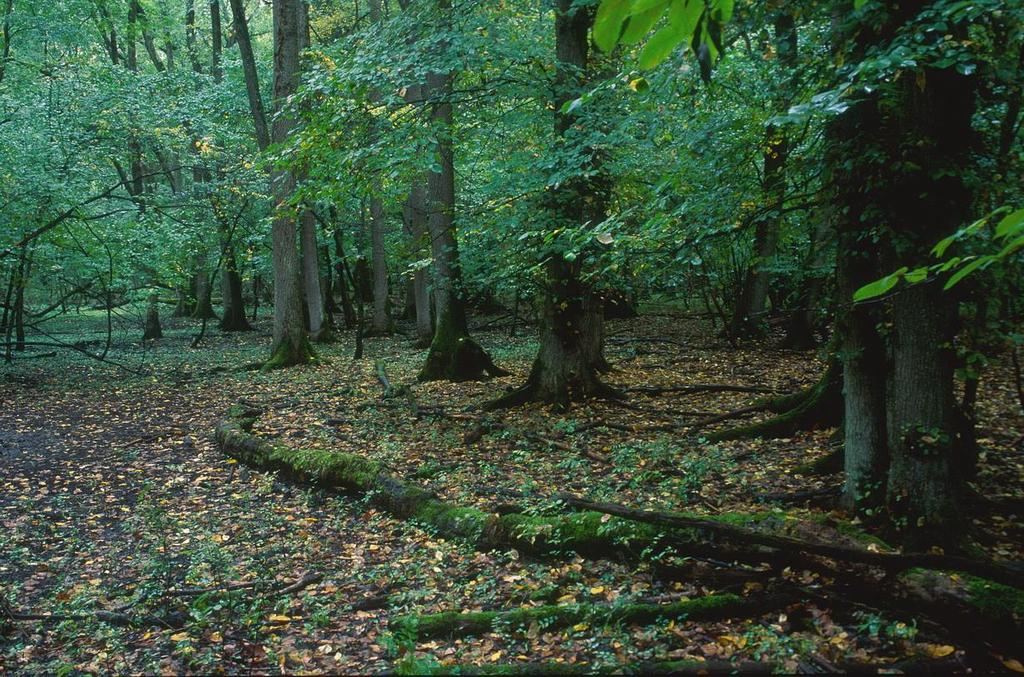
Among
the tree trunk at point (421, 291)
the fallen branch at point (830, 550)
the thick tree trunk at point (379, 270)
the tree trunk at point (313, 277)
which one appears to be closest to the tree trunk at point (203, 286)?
the tree trunk at point (313, 277)

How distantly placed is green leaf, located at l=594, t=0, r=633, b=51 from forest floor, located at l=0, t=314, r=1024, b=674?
125 inches

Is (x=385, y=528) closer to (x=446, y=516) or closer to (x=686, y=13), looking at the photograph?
(x=446, y=516)

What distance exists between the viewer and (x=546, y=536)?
18.2ft

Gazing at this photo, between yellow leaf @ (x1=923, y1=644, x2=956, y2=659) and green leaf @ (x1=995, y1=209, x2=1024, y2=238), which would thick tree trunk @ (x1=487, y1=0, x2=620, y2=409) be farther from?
green leaf @ (x1=995, y1=209, x2=1024, y2=238)

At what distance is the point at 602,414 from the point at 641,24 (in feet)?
28.5

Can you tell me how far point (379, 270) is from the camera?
20.7 metres

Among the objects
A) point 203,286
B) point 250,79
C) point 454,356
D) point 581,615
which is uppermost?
point 250,79

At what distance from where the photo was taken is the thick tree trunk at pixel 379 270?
64.4ft

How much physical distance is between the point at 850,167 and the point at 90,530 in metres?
7.57

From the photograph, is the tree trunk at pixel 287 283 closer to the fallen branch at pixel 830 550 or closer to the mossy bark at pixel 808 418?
the mossy bark at pixel 808 418

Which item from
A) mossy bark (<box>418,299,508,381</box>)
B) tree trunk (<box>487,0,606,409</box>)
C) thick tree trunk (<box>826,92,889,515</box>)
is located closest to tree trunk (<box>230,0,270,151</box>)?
mossy bark (<box>418,299,508,381</box>)

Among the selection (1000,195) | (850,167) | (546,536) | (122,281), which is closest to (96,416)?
(122,281)

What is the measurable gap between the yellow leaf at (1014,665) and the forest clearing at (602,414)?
0.06ft

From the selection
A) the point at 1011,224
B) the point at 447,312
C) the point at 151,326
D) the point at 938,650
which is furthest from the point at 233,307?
the point at 1011,224
